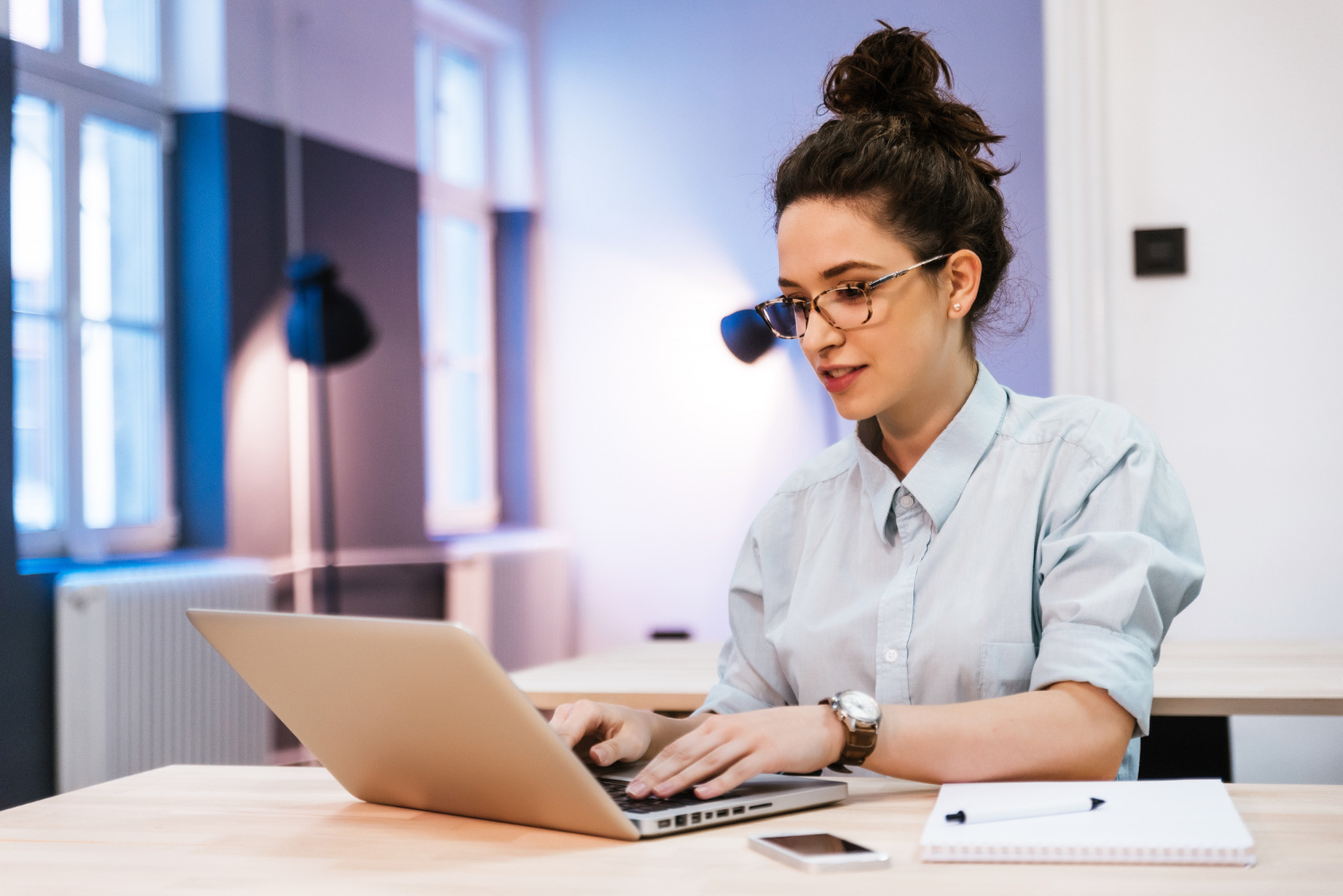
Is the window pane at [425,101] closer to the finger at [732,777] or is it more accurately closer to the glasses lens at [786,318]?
the glasses lens at [786,318]

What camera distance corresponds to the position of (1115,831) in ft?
2.75

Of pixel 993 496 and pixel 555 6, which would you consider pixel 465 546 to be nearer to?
pixel 555 6

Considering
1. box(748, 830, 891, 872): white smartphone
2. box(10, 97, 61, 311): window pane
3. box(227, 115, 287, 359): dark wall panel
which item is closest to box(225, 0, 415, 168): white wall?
box(227, 115, 287, 359): dark wall panel

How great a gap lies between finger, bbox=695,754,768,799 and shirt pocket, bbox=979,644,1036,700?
0.38 meters

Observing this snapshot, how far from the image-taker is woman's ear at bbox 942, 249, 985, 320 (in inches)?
55.4

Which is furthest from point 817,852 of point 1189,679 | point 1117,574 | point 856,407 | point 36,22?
point 36,22

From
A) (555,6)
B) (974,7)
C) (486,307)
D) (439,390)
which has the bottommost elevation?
(439,390)

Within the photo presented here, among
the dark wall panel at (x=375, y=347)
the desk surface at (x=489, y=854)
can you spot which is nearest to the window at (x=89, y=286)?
the dark wall panel at (x=375, y=347)

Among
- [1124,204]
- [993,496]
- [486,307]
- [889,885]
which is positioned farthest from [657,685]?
[486,307]

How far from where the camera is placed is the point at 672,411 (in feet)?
18.0

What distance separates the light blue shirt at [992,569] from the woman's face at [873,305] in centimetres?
9

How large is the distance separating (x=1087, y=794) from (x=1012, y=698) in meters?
0.20

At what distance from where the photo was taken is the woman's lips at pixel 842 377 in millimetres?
1354

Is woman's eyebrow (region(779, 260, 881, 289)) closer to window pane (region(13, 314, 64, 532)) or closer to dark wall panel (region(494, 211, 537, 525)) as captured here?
window pane (region(13, 314, 64, 532))
